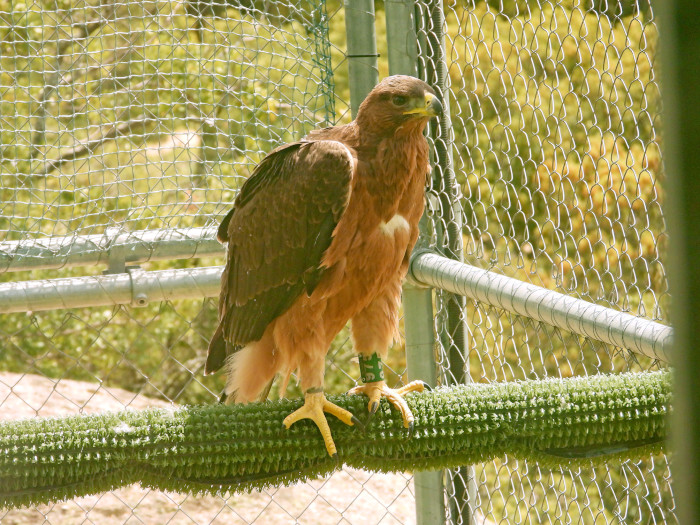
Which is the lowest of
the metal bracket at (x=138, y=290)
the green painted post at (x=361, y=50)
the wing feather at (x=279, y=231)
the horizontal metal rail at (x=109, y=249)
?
the metal bracket at (x=138, y=290)

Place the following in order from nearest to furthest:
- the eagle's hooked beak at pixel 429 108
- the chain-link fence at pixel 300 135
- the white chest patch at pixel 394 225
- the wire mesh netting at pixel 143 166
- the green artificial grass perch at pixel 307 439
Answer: the green artificial grass perch at pixel 307 439
the eagle's hooked beak at pixel 429 108
the white chest patch at pixel 394 225
the chain-link fence at pixel 300 135
the wire mesh netting at pixel 143 166

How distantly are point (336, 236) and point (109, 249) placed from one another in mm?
1110

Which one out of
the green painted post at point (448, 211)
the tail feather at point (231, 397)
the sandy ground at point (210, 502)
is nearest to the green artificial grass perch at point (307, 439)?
the tail feather at point (231, 397)

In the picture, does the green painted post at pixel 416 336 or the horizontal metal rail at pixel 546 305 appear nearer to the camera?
the horizontal metal rail at pixel 546 305

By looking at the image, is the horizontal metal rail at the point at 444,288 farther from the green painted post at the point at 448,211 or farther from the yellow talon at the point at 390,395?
the yellow talon at the point at 390,395

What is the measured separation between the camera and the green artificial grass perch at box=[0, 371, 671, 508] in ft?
6.07

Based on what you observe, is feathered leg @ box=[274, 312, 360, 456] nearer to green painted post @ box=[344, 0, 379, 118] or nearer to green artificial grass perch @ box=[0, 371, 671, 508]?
green artificial grass perch @ box=[0, 371, 671, 508]

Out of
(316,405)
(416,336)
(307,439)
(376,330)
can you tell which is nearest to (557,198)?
(416,336)

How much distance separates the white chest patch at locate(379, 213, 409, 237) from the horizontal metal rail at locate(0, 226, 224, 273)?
938mm

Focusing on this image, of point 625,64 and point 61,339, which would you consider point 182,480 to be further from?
point 61,339

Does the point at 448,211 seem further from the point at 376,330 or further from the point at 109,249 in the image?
the point at 109,249

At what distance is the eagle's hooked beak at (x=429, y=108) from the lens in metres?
2.38

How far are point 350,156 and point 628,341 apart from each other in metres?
0.96

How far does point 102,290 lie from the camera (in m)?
3.05
